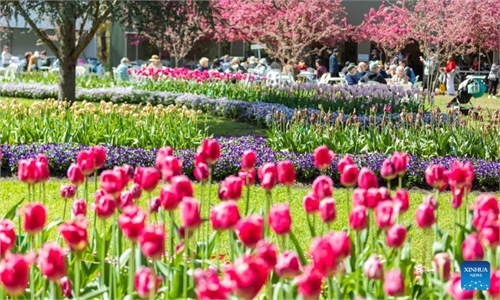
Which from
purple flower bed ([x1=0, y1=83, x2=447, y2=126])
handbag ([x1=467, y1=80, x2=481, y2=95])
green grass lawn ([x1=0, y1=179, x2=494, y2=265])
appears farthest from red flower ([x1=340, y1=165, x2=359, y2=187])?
handbag ([x1=467, y1=80, x2=481, y2=95])

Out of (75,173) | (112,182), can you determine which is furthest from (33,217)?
(75,173)

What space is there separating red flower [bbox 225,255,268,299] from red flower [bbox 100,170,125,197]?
42.3 inches

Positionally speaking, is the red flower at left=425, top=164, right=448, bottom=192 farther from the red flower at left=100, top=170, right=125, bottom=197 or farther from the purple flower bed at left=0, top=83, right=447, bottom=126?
the purple flower bed at left=0, top=83, right=447, bottom=126

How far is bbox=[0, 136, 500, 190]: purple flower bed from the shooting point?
334 inches

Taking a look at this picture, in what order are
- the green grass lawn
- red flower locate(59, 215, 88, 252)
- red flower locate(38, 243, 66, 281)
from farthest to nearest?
1. the green grass lawn
2. red flower locate(59, 215, 88, 252)
3. red flower locate(38, 243, 66, 281)

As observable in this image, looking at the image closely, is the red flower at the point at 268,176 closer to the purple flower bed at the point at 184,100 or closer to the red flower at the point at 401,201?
the red flower at the point at 401,201

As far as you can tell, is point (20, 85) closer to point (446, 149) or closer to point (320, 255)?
point (446, 149)

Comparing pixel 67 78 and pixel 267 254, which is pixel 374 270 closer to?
pixel 267 254

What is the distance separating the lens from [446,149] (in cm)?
931

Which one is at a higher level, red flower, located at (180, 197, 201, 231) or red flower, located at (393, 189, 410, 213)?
red flower, located at (180, 197, 201, 231)

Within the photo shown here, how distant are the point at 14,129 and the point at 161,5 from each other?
4319 millimetres

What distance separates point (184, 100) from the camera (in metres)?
16.7

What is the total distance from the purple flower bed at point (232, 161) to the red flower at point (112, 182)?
223 inches

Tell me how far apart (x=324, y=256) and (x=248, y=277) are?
308 millimetres
